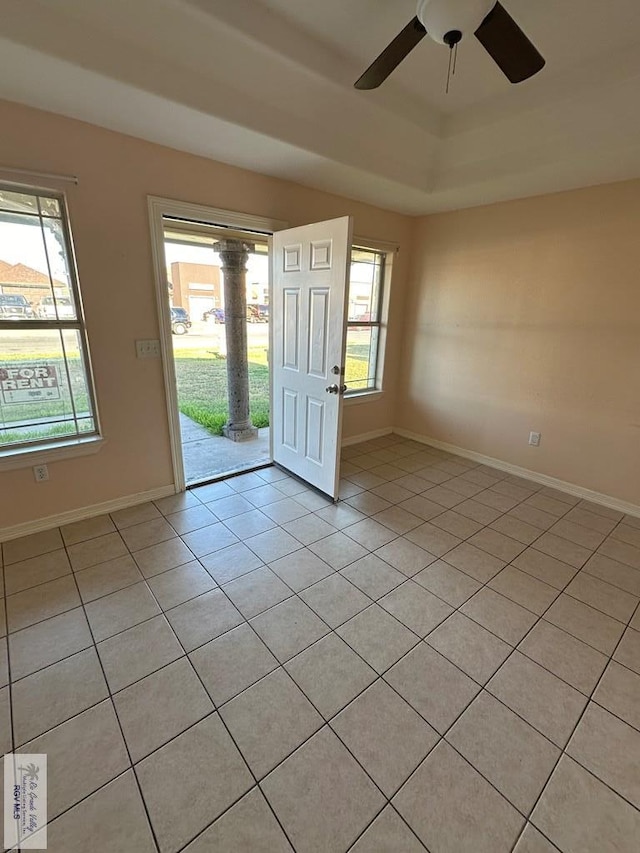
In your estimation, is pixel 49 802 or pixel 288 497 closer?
pixel 49 802

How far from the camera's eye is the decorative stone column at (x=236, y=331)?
3.86 metres

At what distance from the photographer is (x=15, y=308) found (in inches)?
83.6

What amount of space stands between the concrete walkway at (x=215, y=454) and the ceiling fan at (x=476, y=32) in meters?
2.86

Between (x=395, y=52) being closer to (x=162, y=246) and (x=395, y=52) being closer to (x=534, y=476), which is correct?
(x=162, y=246)

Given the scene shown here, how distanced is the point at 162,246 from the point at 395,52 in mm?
1684

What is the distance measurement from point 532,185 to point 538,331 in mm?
1098

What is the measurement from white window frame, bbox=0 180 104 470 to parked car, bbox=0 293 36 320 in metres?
0.03

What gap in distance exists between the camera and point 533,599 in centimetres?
195

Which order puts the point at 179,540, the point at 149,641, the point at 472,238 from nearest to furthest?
the point at 149,641 < the point at 179,540 < the point at 472,238

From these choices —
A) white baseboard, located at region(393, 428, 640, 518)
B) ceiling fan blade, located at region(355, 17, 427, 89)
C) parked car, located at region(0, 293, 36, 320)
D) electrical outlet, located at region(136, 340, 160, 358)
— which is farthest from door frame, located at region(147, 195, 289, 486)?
white baseboard, located at region(393, 428, 640, 518)

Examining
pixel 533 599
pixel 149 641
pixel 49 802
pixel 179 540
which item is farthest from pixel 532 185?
pixel 49 802

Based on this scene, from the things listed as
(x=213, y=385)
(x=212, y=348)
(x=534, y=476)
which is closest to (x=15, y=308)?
(x=534, y=476)

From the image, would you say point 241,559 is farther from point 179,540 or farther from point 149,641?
point 149,641
